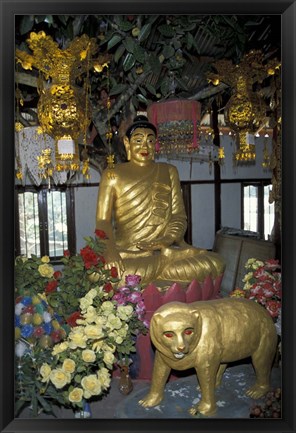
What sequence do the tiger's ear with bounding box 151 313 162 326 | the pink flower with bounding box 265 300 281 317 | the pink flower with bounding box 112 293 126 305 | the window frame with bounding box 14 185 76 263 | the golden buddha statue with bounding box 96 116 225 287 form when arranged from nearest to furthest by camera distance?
1. the tiger's ear with bounding box 151 313 162 326
2. the pink flower with bounding box 112 293 126 305
3. the pink flower with bounding box 265 300 281 317
4. the golden buddha statue with bounding box 96 116 225 287
5. the window frame with bounding box 14 185 76 263

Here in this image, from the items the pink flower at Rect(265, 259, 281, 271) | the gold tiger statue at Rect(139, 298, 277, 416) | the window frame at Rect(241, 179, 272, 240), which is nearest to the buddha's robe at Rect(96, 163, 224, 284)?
the pink flower at Rect(265, 259, 281, 271)

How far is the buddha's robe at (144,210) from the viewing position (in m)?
2.50

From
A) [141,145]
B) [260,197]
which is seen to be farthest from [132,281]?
[260,197]

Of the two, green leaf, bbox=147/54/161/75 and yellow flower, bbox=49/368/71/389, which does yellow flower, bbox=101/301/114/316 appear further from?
green leaf, bbox=147/54/161/75

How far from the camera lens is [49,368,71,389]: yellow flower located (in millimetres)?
1648

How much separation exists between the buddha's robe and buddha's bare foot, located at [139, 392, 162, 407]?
74 cm

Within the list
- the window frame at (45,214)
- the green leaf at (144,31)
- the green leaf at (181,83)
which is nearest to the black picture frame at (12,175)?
the green leaf at (144,31)

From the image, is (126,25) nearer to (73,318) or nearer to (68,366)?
(73,318)

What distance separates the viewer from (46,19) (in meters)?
1.87

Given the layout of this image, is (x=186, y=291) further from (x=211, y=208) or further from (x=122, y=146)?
(x=211, y=208)

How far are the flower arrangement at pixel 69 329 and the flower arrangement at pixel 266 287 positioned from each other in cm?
59
